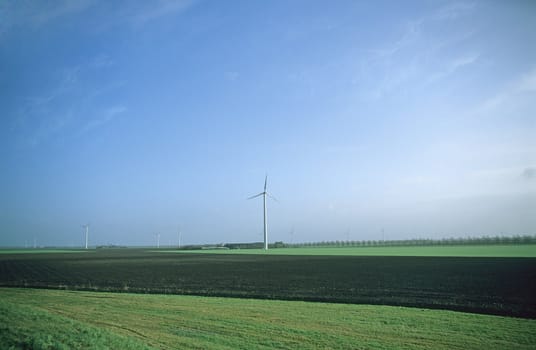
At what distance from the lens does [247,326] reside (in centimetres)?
1772

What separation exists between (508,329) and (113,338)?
1660 centimetres

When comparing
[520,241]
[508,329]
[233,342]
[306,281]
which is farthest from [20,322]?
[520,241]

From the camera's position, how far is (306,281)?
36062 mm

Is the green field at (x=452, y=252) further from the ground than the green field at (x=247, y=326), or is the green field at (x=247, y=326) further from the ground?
the green field at (x=247, y=326)

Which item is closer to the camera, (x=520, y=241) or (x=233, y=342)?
(x=233, y=342)

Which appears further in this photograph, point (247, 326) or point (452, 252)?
point (452, 252)

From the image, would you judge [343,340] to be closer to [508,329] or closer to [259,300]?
[508,329]

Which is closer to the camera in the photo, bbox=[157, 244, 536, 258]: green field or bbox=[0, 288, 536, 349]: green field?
bbox=[0, 288, 536, 349]: green field

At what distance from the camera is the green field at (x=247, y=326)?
14039 mm

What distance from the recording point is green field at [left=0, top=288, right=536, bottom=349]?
46.1ft

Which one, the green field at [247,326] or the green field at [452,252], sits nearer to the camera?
the green field at [247,326]

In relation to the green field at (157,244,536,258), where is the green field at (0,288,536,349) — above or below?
above

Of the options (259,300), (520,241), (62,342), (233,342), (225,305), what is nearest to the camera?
(62,342)

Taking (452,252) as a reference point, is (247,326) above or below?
above
